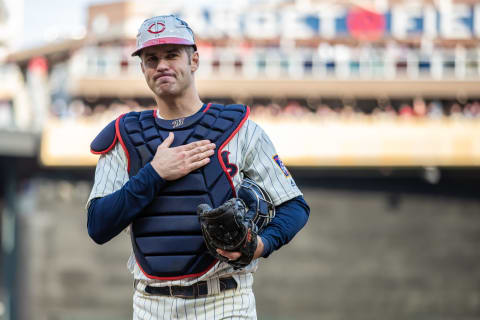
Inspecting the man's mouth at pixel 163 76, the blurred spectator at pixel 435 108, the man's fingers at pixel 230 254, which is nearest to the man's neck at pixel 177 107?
the man's mouth at pixel 163 76

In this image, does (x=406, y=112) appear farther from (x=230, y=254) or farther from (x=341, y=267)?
(x=230, y=254)

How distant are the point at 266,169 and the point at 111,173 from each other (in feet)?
2.19

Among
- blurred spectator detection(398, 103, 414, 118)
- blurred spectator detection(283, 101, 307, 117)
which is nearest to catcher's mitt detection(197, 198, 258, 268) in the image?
blurred spectator detection(398, 103, 414, 118)

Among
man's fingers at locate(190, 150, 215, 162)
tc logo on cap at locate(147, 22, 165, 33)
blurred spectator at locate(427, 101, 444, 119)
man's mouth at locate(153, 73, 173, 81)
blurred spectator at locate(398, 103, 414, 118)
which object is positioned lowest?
blurred spectator at locate(427, 101, 444, 119)

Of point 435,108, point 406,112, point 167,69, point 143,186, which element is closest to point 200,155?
point 143,186

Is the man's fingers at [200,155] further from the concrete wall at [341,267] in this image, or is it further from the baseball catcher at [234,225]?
the concrete wall at [341,267]

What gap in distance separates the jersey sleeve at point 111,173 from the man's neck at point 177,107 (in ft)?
0.83

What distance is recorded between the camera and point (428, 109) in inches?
1094

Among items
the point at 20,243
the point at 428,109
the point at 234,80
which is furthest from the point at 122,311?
the point at 428,109

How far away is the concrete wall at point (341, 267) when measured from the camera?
18.3m

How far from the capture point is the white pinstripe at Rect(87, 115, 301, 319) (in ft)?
8.86

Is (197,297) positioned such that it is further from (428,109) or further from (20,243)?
(428,109)

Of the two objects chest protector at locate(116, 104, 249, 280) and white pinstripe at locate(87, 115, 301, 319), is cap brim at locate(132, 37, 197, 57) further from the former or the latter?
white pinstripe at locate(87, 115, 301, 319)

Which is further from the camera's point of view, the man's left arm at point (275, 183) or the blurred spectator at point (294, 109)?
the blurred spectator at point (294, 109)
